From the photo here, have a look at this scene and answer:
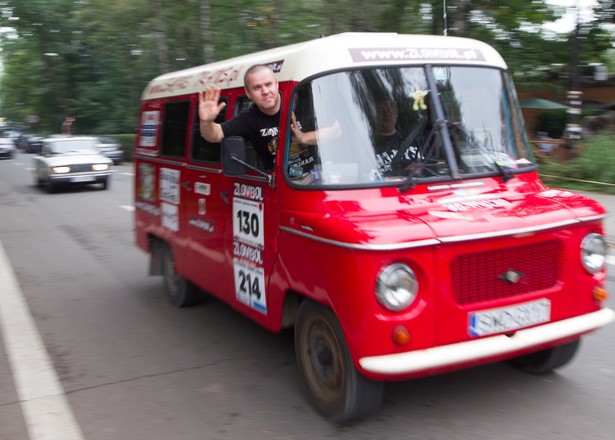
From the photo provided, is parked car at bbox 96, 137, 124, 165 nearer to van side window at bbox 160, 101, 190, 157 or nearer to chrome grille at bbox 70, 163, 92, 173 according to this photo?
chrome grille at bbox 70, 163, 92, 173

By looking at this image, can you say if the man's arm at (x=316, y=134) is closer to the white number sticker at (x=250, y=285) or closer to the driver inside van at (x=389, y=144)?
the driver inside van at (x=389, y=144)

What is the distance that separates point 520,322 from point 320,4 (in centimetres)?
2538

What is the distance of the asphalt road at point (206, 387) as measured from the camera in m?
3.93

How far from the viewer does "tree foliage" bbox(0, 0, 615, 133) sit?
23.8m

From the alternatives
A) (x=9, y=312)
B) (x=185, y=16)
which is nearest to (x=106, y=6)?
(x=185, y=16)

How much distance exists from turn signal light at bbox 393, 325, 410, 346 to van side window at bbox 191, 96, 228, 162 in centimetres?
237

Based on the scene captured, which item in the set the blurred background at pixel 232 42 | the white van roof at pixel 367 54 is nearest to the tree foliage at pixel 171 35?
the blurred background at pixel 232 42

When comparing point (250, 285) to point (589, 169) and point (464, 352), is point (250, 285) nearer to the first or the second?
point (464, 352)

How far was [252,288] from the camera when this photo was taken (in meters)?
4.73

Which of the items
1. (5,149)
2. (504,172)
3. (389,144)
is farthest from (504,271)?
(5,149)

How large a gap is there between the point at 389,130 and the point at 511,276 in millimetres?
1135

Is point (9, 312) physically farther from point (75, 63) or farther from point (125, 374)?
point (75, 63)

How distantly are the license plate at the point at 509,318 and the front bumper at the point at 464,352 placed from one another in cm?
4

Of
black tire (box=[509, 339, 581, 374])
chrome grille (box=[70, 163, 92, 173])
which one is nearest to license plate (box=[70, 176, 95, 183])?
chrome grille (box=[70, 163, 92, 173])
